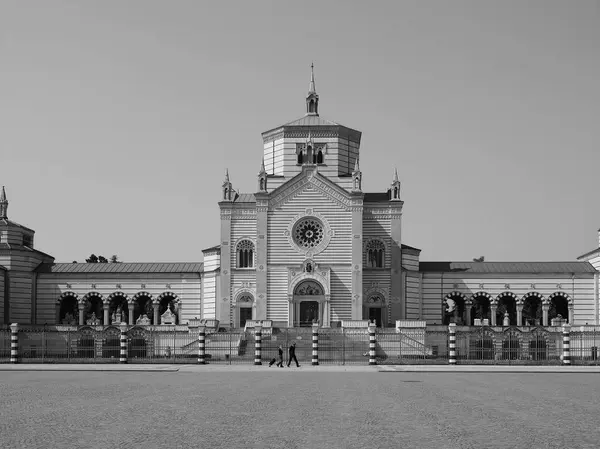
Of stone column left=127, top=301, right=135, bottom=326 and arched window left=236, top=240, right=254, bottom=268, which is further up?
arched window left=236, top=240, right=254, bottom=268

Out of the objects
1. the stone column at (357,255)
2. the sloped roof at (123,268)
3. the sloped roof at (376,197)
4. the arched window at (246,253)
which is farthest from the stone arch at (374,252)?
the sloped roof at (123,268)

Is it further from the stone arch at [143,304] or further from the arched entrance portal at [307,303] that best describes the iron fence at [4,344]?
the arched entrance portal at [307,303]

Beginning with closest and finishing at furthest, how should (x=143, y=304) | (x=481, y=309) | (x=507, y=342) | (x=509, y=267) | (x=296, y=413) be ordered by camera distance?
1. (x=296, y=413)
2. (x=507, y=342)
3. (x=509, y=267)
4. (x=143, y=304)
5. (x=481, y=309)

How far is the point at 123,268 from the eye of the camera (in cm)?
7556

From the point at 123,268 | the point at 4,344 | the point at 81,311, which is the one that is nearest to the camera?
the point at 4,344

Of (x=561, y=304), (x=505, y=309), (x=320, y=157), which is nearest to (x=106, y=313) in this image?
(x=320, y=157)

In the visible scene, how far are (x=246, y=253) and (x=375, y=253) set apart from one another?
9.33 m

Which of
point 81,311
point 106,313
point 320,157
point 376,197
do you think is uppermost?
point 320,157

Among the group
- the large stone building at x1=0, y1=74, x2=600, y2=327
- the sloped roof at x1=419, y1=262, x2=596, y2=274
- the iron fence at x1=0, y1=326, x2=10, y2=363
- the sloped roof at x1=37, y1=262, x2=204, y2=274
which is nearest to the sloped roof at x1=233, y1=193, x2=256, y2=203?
the large stone building at x1=0, y1=74, x2=600, y2=327

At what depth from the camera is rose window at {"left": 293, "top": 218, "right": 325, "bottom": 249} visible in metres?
68.1

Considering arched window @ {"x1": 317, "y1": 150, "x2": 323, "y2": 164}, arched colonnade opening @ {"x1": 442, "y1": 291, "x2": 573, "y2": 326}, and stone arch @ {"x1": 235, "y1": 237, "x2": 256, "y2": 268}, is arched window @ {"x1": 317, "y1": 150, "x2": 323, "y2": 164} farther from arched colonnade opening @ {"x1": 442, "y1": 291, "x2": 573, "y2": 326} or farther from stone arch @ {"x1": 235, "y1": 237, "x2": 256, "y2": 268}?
arched colonnade opening @ {"x1": 442, "y1": 291, "x2": 573, "y2": 326}

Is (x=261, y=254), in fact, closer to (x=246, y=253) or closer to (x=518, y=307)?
(x=246, y=253)

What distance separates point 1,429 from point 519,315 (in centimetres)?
5745

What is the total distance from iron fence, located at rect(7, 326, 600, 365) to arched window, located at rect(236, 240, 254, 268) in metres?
7.72
